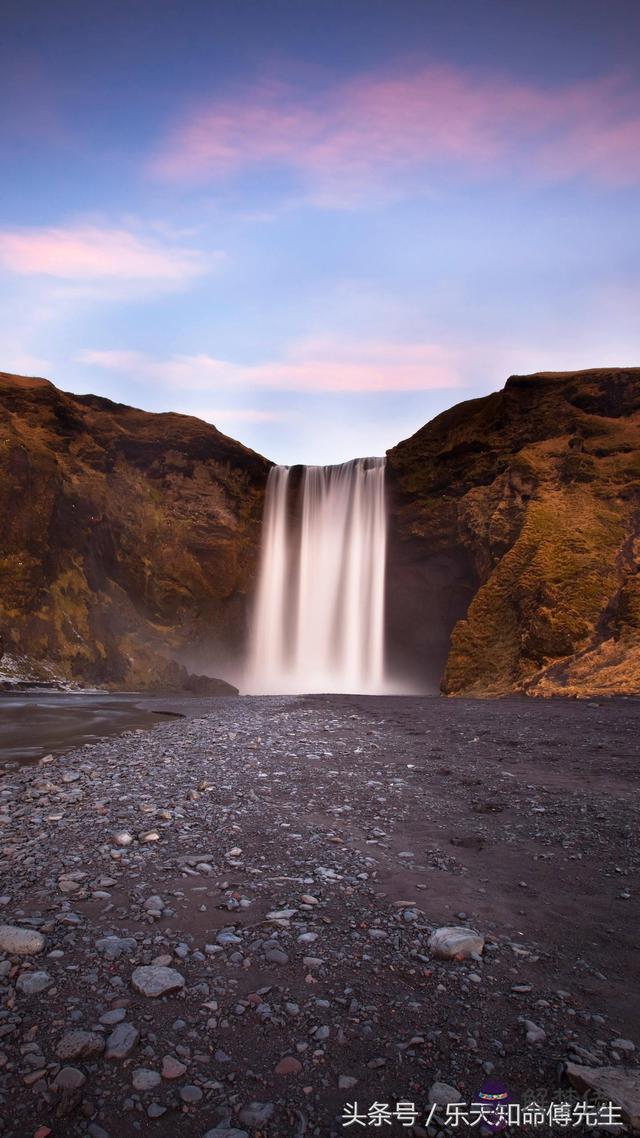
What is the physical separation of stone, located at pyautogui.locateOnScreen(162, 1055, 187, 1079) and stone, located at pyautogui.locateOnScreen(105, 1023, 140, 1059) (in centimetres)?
18

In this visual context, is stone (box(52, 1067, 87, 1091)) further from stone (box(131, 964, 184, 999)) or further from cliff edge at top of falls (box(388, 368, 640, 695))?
cliff edge at top of falls (box(388, 368, 640, 695))

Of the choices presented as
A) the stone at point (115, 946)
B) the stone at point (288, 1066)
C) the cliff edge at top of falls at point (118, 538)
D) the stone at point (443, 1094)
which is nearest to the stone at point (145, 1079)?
the stone at point (288, 1066)

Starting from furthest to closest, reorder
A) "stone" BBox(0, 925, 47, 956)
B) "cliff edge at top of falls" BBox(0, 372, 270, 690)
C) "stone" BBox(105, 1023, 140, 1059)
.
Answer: "cliff edge at top of falls" BBox(0, 372, 270, 690), "stone" BBox(0, 925, 47, 956), "stone" BBox(105, 1023, 140, 1059)

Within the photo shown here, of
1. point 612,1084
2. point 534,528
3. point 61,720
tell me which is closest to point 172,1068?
point 612,1084

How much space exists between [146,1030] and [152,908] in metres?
1.31

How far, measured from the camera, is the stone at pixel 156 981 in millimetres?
3043

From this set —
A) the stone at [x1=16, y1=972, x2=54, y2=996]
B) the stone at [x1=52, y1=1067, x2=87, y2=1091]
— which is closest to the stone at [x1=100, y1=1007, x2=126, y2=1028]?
the stone at [x1=52, y1=1067, x2=87, y2=1091]

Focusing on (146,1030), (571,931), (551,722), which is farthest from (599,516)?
(146,1030)

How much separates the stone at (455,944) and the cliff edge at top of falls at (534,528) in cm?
1661

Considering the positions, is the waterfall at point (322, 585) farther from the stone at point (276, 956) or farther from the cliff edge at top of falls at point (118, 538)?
the stone at point (276, 956)

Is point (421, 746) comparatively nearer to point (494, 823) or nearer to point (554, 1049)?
point (494, 823)

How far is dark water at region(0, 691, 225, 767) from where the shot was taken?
11163mm

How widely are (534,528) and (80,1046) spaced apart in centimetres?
2746

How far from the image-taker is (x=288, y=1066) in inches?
101
